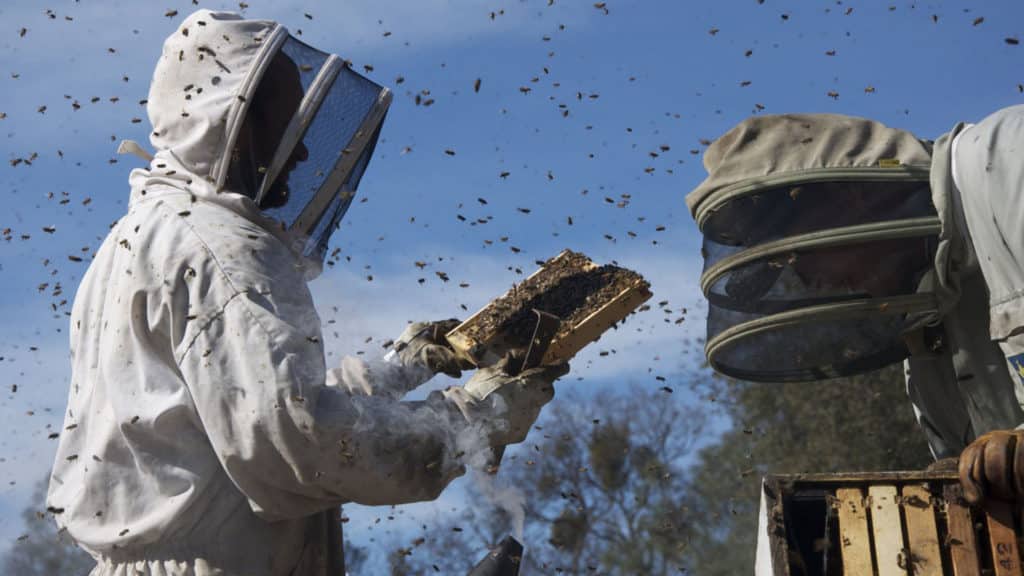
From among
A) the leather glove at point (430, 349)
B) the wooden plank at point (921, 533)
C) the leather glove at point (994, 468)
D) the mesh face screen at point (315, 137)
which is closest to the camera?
the leather glove at point (994, 468)

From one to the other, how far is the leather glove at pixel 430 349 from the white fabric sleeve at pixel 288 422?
26.4 inches

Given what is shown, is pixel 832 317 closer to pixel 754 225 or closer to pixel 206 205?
pixel 754 225

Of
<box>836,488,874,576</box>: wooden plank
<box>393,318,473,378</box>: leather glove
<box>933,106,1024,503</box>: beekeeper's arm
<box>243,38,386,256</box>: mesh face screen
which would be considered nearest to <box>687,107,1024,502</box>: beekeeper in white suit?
<box>933,106,1024,503</box>: beekeeper's arm

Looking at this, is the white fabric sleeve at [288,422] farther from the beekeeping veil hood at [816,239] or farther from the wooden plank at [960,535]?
the beekeeping veil hood at [816,239]

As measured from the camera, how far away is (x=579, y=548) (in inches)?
561

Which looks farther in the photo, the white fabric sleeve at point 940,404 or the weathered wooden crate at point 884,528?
the white fabric sleeve at point 940,404

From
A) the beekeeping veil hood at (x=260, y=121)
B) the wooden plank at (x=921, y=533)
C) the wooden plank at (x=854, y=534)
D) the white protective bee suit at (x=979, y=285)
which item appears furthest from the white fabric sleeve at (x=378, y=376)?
the white protective bee suit at (x=979, y=285)

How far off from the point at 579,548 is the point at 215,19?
1155 cm

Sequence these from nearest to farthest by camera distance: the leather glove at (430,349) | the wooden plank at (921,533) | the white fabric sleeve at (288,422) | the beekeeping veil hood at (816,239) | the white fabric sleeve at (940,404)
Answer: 1. the white fabric sleeve at (288,422)
2. the wooden plank at (921,533)
3. the leather glove at (430,349)
4. the beekeeping veil hood at (816,239)
5. the white fabric sleeve at (940,404)

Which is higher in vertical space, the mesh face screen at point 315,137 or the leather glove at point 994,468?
the mesh face screen at point 315,137

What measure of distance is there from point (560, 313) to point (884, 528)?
3.59 ft

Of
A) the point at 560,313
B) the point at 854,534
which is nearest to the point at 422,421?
the point at 560,313

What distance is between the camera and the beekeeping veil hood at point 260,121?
329 centimetres

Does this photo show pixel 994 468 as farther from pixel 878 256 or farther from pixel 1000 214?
pixel 878 256
